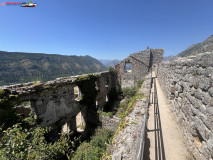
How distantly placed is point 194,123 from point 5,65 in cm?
10311

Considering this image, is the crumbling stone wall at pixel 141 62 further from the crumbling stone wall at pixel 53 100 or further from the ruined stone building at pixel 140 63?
the crumbling stone wall at pixel 53 100

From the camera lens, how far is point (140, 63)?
62.4 ft

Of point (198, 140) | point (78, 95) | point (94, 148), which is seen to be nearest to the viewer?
point (198, 140)

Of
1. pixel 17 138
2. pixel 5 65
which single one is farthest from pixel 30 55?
pixel 17 138

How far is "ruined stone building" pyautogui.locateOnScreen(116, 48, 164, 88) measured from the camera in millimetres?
18641

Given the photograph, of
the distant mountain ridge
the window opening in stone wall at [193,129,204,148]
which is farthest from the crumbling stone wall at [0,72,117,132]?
the distant mountain ridge

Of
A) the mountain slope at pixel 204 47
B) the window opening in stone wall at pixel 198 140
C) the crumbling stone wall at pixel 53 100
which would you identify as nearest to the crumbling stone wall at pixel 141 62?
the mountain slope at pixel 204 47

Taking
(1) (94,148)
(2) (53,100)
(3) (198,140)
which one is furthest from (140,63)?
(3) (198,140)

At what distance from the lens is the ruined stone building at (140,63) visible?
18.6 metres

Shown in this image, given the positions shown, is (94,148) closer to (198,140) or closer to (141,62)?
(198,140)

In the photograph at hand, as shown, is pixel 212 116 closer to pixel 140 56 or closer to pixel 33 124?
pixel 33 124

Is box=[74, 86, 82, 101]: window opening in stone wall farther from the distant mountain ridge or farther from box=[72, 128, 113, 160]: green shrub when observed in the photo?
the distant mountain ridge

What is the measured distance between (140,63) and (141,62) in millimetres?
255

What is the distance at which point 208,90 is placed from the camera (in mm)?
2031
